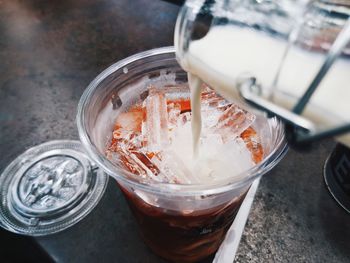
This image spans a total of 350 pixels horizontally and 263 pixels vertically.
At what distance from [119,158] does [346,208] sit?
0.48m

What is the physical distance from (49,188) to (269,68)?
586mm

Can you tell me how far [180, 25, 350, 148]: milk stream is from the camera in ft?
1.14

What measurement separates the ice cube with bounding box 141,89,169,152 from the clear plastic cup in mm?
42

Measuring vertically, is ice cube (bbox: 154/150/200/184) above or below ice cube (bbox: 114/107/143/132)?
above

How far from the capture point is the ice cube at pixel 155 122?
63 cm

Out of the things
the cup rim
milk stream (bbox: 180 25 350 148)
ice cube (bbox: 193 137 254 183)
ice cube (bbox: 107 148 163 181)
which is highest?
milk stream (bbox: 180 25 350 148)

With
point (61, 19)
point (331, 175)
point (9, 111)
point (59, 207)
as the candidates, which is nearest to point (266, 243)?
point (331, 175)

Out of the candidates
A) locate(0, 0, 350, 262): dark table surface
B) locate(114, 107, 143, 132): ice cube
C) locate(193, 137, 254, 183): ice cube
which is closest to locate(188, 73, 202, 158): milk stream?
locate(193, 137, 254, 183): ice cube

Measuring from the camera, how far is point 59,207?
75 cm

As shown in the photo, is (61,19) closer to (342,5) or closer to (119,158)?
(119,158)

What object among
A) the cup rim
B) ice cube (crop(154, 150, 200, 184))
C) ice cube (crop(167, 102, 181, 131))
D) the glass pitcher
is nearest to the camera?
the glass pitcher

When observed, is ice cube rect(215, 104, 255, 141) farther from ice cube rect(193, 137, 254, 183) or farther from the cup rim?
the cup rim

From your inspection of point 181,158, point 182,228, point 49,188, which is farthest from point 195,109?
point 49,188

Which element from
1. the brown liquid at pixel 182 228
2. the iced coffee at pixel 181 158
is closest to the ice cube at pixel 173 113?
the iced coffee at pixel 181 158
